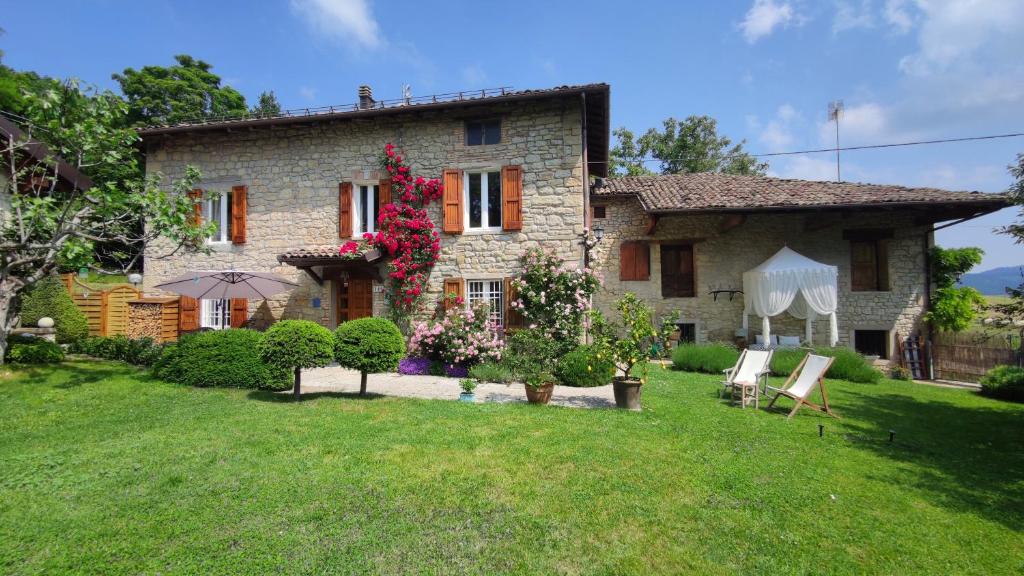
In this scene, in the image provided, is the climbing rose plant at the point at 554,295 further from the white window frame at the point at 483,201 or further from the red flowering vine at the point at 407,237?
the red flowering vine at the point at 407,237

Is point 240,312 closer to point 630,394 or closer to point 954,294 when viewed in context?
point 630,394

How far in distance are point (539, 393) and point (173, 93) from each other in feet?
102

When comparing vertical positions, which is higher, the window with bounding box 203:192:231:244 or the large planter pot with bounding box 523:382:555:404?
the window with bounding box 203:192:231:244

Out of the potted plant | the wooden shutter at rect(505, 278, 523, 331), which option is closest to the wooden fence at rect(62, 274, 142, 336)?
the wooden shutter at rect(505, 278, 523, 331)

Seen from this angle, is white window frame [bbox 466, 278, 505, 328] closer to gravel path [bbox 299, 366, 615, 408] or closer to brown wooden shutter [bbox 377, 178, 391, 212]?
gravel path [bbox 299, 366, 615, 408]

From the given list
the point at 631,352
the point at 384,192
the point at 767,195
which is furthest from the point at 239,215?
the point at 767,195

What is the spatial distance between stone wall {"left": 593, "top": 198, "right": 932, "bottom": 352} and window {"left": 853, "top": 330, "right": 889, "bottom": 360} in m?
0.27

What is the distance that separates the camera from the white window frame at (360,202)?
37.4 feet

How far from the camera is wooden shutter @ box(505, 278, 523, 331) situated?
34.2 feet

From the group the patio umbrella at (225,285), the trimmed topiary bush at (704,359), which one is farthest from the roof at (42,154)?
the trimmed topiary bush at (704,359)

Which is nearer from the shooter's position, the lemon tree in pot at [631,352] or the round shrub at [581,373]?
the lemon tree in pot at [631,352]

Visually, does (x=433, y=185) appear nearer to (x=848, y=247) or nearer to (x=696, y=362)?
(x=696, y=362)

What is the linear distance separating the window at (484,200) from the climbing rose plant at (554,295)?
165cm

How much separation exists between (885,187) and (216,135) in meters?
19.6
